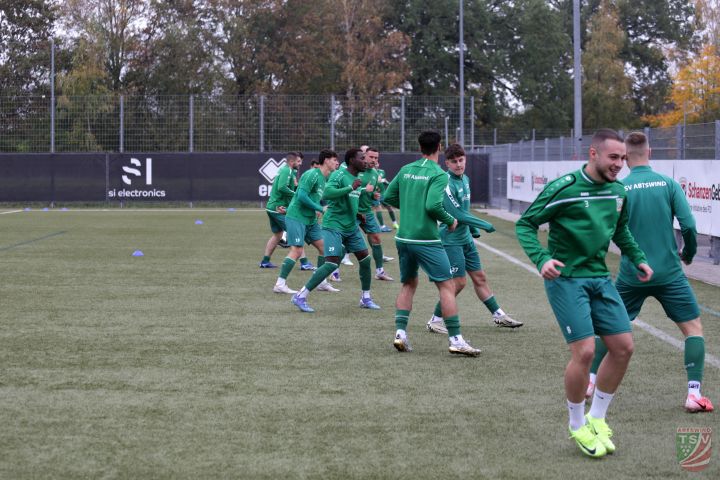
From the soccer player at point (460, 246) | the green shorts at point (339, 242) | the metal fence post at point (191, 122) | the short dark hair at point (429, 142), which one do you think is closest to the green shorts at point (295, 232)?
the green shorts at point (339, 242)

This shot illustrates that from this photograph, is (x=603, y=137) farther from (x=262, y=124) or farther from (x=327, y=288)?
(x=262, y=124)

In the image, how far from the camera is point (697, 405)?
282 inches

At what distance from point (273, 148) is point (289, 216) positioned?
943 inches

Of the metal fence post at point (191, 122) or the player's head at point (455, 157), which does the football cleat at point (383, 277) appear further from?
the metal fence post at point (191, 122)

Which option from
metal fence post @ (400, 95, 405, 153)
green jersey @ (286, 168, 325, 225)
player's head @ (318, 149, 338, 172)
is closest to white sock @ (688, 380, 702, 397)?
green jersey @ (286, 168, 325, 225)

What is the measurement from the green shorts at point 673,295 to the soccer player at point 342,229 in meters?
4.94

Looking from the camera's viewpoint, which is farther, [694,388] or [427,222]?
[427,222]

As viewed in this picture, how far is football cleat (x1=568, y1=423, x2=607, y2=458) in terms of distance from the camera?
6121 mm

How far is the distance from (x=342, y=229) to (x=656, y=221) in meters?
5.35

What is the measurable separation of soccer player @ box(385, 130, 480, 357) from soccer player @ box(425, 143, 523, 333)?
0.78 meters

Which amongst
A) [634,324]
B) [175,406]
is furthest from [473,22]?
[175,406]

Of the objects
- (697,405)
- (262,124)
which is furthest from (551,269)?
(262,124)

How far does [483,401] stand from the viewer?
24.8 feet

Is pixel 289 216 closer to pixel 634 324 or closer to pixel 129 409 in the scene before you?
pixel 634 324
